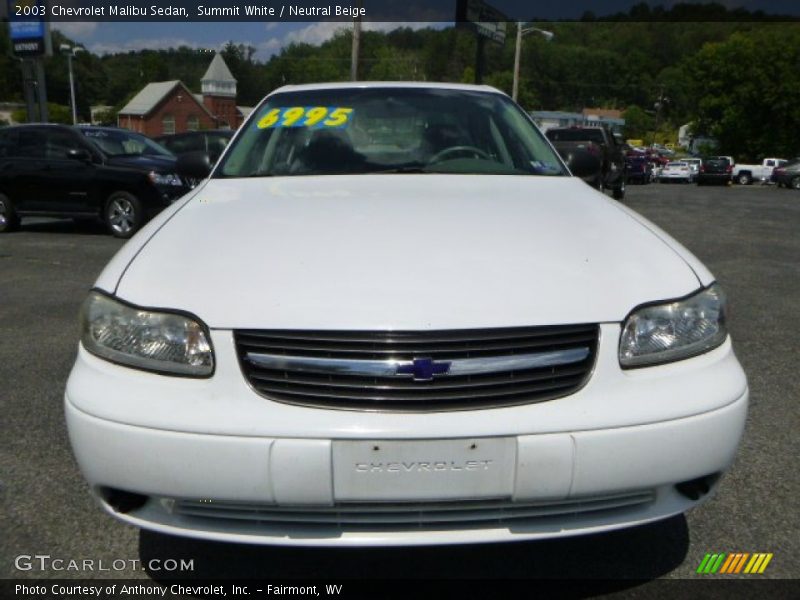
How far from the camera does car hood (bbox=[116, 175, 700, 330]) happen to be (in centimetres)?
187

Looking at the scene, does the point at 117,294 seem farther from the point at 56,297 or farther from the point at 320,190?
the point at 56,297

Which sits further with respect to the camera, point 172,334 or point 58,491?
point 58,491


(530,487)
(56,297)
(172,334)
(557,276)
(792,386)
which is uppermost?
(557,276)

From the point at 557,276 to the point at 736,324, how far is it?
3.70 m

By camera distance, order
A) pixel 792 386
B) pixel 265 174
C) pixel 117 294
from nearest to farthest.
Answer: pixel 117 294 → pixel 265 174 → pixel 792 386

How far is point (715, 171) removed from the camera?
119 ft

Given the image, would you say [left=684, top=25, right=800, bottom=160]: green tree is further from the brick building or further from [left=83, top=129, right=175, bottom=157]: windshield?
[left=83, top=129, right=175, bottom=157]: windshield

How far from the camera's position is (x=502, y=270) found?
2.01 m

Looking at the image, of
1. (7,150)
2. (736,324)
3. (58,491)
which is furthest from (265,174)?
(7,150)

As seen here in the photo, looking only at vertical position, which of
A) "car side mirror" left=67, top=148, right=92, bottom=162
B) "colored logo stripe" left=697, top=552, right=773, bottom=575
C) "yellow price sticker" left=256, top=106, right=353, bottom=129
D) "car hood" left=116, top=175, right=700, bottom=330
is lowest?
"car side mirror" left=67, top=148, right=92, bottom=162

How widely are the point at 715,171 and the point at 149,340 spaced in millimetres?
38254

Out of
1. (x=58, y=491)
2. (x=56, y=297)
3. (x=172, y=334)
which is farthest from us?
(x=56, y=297)

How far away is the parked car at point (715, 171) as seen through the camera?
36250mm

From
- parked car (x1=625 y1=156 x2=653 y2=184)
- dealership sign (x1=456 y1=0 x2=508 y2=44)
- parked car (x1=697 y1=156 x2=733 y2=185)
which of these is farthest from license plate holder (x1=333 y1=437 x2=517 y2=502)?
parked car (x1=697 y1=156 x2=733 y2=185)
